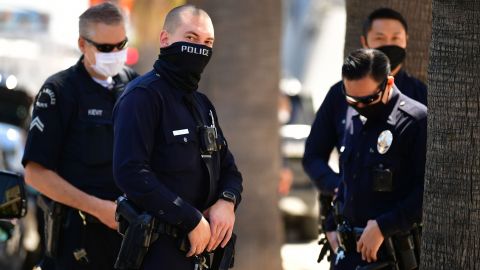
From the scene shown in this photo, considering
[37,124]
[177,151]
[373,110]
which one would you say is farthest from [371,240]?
[37,124]

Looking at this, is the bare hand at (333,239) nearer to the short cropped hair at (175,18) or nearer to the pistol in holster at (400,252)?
the pistol in holster at (400,252)

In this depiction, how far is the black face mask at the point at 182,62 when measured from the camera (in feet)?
16.7

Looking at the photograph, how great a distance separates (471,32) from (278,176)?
5885mm

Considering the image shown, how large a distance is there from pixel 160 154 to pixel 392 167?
1309 mm

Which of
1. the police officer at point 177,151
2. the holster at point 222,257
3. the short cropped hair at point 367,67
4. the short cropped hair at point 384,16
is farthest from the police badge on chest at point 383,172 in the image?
the short cropped hair at point 384,16

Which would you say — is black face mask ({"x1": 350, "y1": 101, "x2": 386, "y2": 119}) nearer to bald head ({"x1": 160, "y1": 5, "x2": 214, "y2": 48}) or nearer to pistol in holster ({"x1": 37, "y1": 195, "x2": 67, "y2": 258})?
bald head ({"x1": 160, "y1": 5, "x2": 214, "y2": 48})

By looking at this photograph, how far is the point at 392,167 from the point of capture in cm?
568

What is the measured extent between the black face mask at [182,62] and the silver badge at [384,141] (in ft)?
3.68

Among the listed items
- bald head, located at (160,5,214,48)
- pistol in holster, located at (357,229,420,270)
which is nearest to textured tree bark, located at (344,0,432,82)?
pistol in holster, located at (357,229,420,270)

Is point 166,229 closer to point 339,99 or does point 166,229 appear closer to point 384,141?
point 384,141

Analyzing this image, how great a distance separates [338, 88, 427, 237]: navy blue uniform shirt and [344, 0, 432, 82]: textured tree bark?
1.55m

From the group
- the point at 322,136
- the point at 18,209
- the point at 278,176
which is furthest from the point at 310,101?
the point at 18,209

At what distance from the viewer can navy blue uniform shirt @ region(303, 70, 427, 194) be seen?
6449 millimetres

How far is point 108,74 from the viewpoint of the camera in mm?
6074
